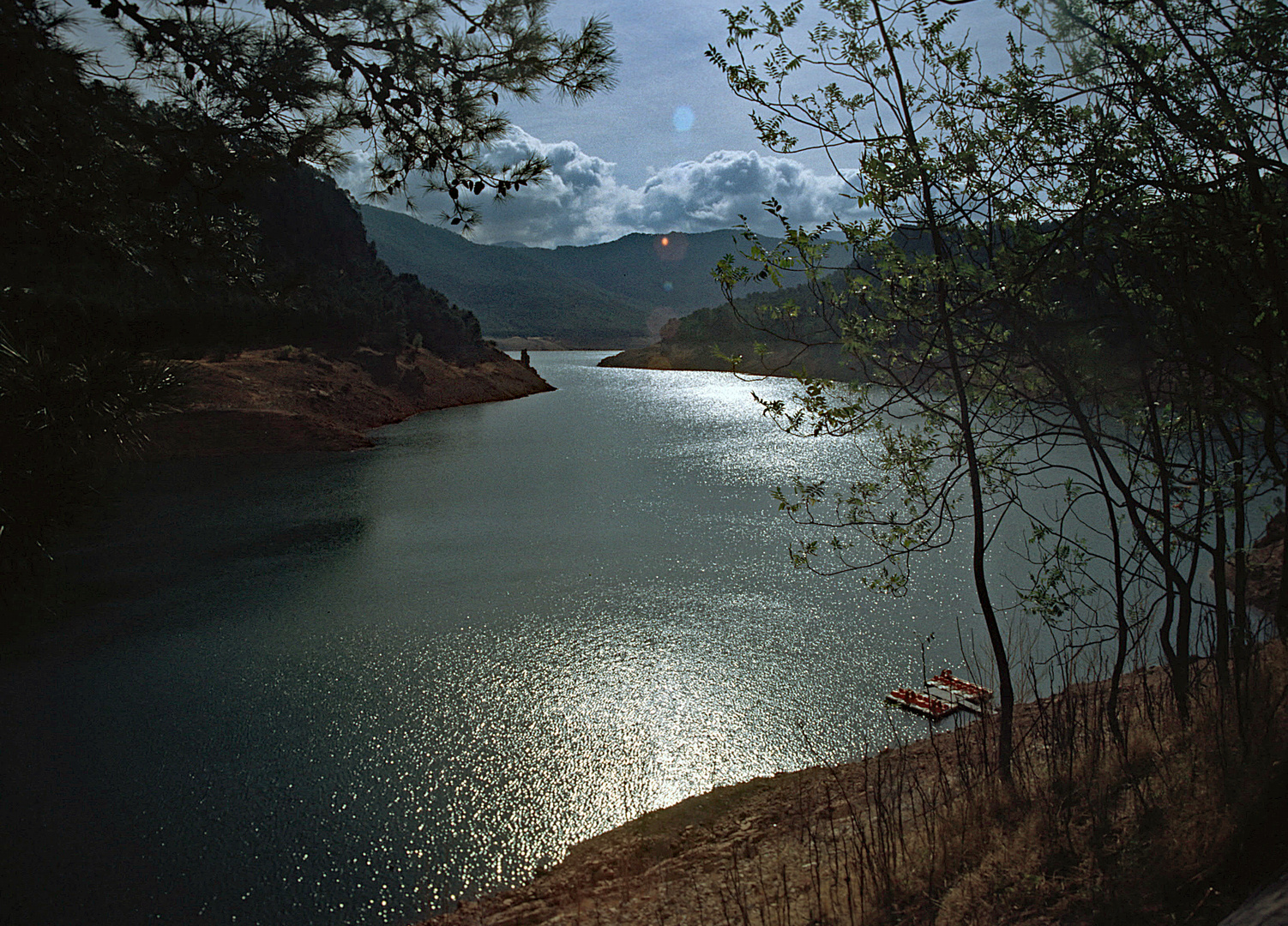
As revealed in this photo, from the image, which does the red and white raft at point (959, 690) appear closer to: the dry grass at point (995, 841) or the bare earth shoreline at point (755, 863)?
the bare earth shoreline at point (755, 863)

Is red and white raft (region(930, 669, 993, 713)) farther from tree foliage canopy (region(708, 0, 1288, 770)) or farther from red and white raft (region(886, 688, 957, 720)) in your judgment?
tree foliage canopy (region(708, 0, 1288, 770))

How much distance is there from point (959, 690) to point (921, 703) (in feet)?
2.00

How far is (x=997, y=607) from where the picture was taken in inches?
446

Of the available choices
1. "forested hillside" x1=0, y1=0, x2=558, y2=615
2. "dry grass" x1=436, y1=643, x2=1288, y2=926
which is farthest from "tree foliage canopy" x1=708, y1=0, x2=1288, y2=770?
"forested hillside" x1=0, y1=0, x2=558, y2=615

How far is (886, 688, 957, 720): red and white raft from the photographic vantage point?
8180 millimetres

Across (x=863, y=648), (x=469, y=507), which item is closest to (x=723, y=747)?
(x=863, y=648)

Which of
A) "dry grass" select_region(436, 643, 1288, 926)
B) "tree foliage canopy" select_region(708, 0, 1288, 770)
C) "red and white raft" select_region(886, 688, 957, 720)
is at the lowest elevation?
"red and white raft" select_region(886, 688, 957, 720)

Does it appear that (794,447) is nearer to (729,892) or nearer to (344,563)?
(344,563)

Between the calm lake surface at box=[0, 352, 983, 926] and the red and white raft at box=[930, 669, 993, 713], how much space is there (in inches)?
20.7

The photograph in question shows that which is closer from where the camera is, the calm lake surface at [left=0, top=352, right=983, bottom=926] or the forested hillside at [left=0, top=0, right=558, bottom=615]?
the forested hillside at [left=0, top=0, right=558, bottom=615]

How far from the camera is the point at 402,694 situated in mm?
9172

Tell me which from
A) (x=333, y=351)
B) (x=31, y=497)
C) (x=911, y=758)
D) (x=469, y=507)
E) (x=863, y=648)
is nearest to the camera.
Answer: (x=31, y=497)

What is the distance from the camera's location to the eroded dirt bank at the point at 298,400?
84.6ft

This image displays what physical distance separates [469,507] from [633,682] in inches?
431
